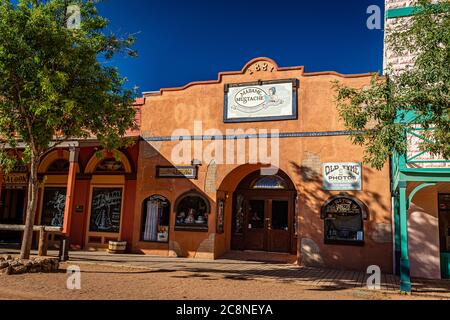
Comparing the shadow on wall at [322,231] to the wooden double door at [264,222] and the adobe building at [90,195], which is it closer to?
the wooden double door at [264,222]

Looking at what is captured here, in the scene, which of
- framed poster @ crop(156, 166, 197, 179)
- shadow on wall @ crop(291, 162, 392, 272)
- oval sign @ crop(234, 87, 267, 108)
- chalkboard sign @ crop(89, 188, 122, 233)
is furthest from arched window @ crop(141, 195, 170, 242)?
shadow on wall @ crop(291, 162, 392, 272)

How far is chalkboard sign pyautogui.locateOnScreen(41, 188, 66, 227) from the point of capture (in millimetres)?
16781

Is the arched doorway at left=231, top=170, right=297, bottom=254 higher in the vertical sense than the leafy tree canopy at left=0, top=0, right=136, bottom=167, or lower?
lower

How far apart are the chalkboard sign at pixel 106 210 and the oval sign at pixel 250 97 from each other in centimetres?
607

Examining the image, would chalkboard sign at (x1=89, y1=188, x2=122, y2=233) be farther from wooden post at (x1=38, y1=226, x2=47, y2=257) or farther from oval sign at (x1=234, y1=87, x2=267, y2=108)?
oval sign at (x1=234, y1=87, x2=267, y2=108)

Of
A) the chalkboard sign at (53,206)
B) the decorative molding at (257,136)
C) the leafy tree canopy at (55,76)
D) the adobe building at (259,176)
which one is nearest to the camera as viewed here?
the leafy tree canopy at (55,76)

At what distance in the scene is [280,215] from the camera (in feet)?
50.2

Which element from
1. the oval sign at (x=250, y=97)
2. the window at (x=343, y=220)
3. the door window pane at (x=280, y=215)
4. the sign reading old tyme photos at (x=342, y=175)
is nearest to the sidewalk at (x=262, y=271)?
the window at (x=343, y=220)

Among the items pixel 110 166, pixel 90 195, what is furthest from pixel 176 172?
pixel 90 195

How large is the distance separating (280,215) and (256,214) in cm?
96

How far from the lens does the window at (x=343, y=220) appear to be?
492 inches
